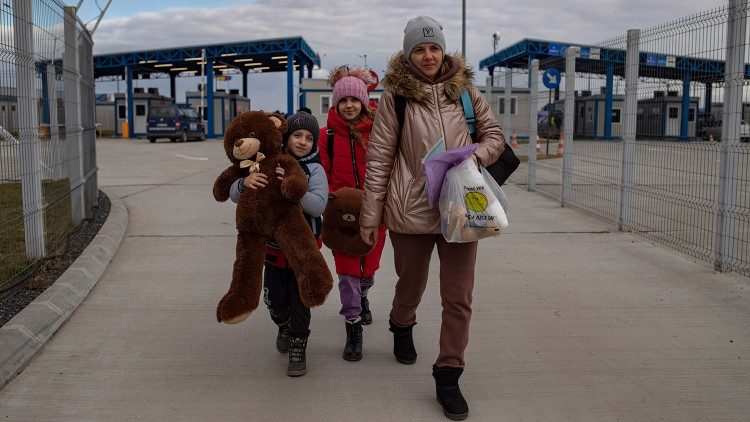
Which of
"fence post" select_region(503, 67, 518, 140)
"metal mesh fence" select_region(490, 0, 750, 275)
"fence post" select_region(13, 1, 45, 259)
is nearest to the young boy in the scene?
"fence post" select_region(13, 1, 45, 259)

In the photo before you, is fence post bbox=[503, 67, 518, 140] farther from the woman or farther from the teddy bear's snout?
the teddy bear's snout

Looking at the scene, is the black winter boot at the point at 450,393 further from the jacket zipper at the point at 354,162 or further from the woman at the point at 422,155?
the jacket zipper at the point at 354,162

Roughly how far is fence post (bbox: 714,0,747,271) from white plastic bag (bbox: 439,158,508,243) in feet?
12.3

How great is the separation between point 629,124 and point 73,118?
611cm

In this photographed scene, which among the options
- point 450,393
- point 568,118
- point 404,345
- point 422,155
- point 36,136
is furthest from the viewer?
point 568,118

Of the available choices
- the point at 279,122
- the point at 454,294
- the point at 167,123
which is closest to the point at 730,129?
the point at 454,294

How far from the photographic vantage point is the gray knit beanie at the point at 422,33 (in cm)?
366

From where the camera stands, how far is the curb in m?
4.07

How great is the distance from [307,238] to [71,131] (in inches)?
197

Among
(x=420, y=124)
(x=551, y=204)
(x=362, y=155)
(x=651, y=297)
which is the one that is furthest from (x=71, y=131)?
(x=551, y=204)

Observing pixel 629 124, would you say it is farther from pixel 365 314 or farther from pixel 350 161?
pixel 350 161

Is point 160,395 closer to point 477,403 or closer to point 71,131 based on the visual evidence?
point 477,403

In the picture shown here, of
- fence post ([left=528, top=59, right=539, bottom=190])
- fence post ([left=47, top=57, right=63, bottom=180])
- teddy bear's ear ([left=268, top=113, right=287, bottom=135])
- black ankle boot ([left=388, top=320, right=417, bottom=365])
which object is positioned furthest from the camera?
fence post ([left=528, top=59, right=539, bottom=190])

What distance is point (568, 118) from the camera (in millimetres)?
10516
